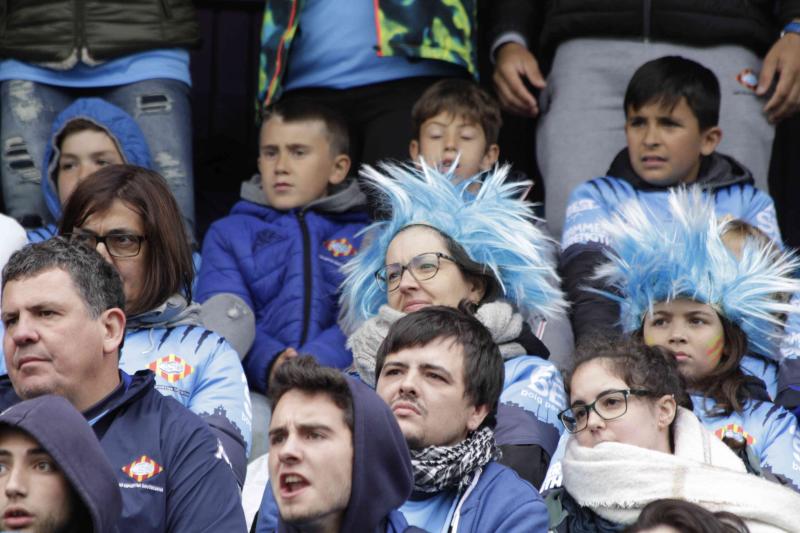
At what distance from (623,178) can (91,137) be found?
201 centimetres

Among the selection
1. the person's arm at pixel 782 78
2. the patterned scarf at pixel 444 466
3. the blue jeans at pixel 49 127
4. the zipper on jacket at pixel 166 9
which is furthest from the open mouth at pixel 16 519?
the person's arm at pixel 782 78

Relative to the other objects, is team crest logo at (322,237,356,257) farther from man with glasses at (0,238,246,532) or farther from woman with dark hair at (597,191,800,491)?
man with glasses at (0,238,246,532)

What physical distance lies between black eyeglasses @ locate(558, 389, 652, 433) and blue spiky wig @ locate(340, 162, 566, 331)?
845 millimetres

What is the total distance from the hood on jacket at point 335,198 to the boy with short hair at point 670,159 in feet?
2.68

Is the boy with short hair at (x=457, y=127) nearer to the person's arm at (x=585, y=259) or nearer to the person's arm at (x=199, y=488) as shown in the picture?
the person's arm at (x=585, y=259)

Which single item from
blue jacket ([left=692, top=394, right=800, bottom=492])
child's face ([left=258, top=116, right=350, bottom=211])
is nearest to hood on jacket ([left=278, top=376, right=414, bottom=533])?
blue jacket ([left=692, top=394, right=800, bottom=492])

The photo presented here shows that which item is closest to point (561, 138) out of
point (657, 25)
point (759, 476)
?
point (657, 25)

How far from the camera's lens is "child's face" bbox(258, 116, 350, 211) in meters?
5.89

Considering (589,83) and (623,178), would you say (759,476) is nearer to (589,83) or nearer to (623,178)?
(623,178)

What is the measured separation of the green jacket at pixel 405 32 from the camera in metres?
6.10

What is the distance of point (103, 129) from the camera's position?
559cm

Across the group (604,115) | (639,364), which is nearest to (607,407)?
(639,364)

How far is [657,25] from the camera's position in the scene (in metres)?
6.34

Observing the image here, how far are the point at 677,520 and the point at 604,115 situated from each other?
10.6 feet
